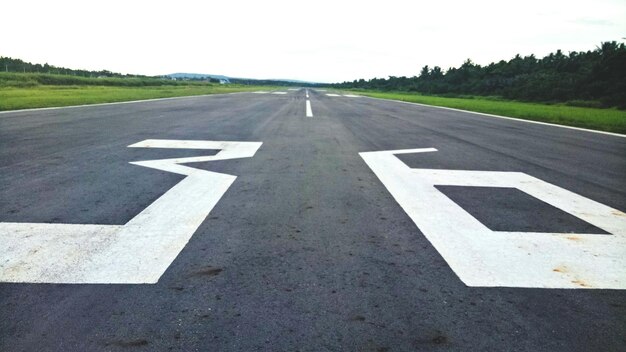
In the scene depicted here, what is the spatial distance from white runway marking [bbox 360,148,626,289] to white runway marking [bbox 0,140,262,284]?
1624mm

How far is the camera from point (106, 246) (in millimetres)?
2189

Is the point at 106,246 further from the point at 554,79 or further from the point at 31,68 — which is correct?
the point at 31,68

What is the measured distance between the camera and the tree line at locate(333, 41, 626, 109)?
31.4m

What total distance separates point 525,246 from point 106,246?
8.38 ft

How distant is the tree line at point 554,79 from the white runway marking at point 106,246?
34105 millimetres

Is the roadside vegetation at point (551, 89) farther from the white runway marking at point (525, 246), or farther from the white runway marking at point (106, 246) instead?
the white runway marking at point (106, 246)

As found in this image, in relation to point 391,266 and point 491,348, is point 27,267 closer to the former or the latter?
point 391,266

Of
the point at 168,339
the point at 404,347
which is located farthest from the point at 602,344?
the point at 168,339

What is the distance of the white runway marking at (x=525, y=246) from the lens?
199cm

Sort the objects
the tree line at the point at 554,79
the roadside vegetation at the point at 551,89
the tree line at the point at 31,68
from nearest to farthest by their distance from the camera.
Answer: the roadside vegetation at the point at 551,89 < the tree line at the point at 554,79 < the tree line at the point at 31,68

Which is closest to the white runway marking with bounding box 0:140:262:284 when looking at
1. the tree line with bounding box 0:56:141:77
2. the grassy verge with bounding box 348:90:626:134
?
the grassy verge with bounding box 348:90:626:134

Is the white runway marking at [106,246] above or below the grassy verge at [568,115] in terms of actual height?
below

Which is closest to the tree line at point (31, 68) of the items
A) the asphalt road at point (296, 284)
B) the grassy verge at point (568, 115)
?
the grassy verge at point (568, 115)

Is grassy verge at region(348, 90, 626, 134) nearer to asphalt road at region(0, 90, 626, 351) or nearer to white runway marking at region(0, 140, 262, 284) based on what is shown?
asphalt road at region(0, 90, 626, 351)
